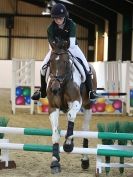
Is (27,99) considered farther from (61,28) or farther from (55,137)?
(61,28)

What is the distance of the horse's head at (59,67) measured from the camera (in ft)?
18.4

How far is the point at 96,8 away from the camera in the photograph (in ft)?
86.2

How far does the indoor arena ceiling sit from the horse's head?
16.8 meters

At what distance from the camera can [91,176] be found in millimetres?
5988

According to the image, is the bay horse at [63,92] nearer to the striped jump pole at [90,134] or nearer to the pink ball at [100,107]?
the striped jump pole at [90,134]

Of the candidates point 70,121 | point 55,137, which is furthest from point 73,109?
point 55,137

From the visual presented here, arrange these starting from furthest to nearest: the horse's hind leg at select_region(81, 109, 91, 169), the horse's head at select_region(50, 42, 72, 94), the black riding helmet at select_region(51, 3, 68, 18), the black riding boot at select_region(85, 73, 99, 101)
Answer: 1. the horse's hind leg at select_region(81, 109, 91, 169)
2. the black riding boot at select_region(85, 73, 99, 101)
3. the black riding helmet at select_region(51, 3, 68, 18)
4. the horse's head at select_region(50, 42, 72, 94)

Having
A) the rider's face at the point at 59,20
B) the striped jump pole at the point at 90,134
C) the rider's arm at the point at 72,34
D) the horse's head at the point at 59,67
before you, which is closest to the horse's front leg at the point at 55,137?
the striped jump pole at the point at 90,134

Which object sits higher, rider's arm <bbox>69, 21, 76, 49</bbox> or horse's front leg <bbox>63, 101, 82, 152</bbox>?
rider's arm <bbox>69, 21, 76, 49</bbox>

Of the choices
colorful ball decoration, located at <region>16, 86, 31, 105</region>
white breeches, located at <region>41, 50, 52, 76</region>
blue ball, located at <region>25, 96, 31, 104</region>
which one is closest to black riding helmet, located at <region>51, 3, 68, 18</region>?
white breeches, located at <region>41, 50, 52, 76</region>

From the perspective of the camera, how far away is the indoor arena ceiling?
24000 millimetres

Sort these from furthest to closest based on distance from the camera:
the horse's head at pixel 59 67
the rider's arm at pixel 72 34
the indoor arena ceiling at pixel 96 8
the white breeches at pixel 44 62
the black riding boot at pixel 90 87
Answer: the indoor arena ceiling at pixel 96 8
the black riding boot at pixel 90 87
the white breeches at pixel 44 62
the rider's arm at pixel 72 34
the horse's head at pixel 59 67

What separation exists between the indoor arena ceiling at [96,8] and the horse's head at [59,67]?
16.8 m

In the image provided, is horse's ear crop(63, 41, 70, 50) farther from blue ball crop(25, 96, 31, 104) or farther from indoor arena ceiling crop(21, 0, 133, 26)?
indoor arena ceiling crop(21, 0, 133, 26)
